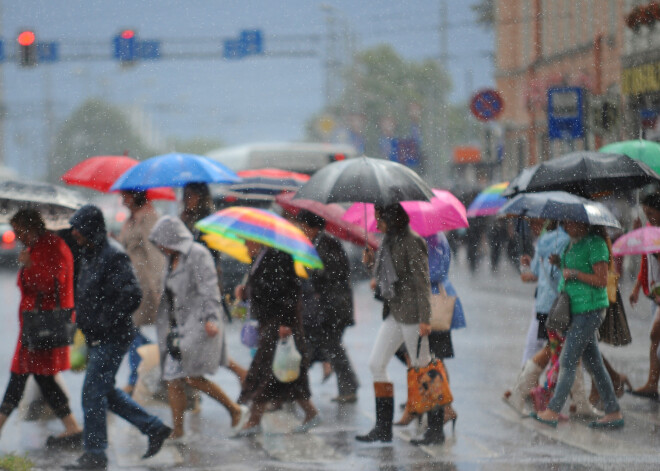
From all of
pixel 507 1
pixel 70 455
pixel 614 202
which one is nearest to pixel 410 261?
pixel 70 455

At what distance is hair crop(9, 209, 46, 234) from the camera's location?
814 cm

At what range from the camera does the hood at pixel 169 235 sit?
27.1ft

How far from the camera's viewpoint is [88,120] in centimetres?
10294

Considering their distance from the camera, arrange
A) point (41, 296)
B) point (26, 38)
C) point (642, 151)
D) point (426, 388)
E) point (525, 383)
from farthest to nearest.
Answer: point (26, 38), point (642, 151), point (525, 383), point (41, 296), point (426, 388)

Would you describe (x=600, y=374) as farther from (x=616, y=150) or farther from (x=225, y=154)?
(x=225, y=154)

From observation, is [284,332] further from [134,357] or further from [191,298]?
[134,357]

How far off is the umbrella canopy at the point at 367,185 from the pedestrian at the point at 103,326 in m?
1.35

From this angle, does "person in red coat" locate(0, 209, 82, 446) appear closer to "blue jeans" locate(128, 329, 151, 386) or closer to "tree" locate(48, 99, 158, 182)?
"blue jeans" locate(128, 329, 151, 386)

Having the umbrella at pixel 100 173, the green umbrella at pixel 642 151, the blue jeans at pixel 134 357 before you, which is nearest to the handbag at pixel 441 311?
the green umbrella at pixel 642 151

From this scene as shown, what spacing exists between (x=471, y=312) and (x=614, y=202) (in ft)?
14.0

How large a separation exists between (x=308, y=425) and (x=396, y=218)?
5.66ft

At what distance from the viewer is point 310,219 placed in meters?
9.31

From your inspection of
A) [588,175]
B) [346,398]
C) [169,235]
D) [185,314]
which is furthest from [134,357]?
[588,175]

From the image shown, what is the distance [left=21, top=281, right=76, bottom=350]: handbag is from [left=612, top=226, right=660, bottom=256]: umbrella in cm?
399
